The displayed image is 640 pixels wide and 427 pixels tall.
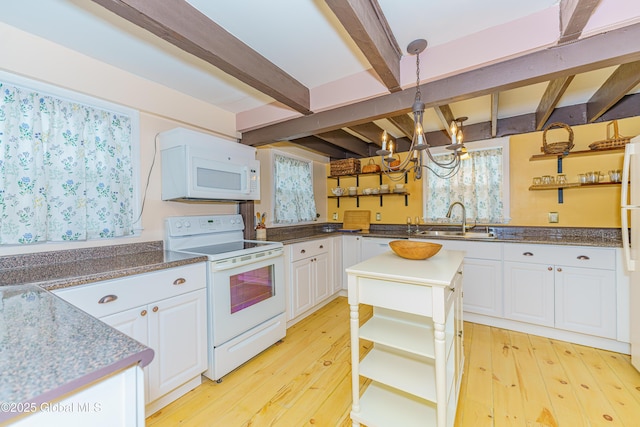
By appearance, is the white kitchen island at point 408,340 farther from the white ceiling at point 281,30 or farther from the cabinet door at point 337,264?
the cabinet door at point 337,264

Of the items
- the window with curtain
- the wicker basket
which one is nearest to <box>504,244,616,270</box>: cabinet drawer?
the wicker basket

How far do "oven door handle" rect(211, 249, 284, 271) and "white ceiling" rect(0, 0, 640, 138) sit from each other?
4.66 ft

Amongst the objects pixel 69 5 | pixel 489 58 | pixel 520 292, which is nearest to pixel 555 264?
pixel 520 292

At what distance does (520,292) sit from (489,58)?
2191 mm

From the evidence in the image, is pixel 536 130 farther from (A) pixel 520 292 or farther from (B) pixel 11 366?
(B) pixel 11 366

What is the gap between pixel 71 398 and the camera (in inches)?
22.5

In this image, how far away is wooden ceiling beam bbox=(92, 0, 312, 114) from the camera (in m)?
1.22

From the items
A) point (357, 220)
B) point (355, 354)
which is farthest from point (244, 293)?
point (357, 220)

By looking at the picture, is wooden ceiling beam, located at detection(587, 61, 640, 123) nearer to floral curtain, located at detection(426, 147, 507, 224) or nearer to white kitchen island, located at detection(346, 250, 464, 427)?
floral curtain, located at detection(426, 147, 507, 224)

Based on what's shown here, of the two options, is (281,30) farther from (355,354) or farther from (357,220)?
(357,220)

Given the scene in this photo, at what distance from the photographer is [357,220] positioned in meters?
4.11

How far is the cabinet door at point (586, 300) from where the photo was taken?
2.24 m

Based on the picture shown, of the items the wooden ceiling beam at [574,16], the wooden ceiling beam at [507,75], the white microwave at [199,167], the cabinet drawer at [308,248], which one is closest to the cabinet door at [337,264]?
the cabinet drawer at [308,248]

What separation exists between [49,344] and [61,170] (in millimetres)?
1547
